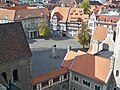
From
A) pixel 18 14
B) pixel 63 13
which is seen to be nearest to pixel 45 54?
pixel 18 14

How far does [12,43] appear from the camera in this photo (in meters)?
36.5

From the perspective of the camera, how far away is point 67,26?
88500mm

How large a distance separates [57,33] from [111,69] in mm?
53948

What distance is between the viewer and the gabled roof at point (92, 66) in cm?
3962

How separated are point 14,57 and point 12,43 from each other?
7.36ft

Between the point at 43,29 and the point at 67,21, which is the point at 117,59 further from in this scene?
the point at 67,21

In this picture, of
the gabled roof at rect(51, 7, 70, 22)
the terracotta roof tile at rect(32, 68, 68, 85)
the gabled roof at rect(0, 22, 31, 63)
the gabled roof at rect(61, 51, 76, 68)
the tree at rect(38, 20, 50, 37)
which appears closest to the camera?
the gabled roof at rect(0, 22, 31, 63)

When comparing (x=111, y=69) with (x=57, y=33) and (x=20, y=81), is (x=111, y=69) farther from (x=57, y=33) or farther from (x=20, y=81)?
(x=57, y=33)

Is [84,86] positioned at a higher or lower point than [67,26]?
lower

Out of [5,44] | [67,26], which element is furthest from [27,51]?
[67,26]

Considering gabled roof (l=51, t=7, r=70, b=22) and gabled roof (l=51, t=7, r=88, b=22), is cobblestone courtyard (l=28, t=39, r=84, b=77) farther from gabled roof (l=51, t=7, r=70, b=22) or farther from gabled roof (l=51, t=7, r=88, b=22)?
gabled roof (l=51, t=7, r=70, b=22)

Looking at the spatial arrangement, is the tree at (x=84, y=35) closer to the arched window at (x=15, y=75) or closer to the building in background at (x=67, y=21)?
the building in background at (x=67, y=21)

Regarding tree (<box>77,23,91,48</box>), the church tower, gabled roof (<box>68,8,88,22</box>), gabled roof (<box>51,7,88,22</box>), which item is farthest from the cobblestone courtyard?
the church tower

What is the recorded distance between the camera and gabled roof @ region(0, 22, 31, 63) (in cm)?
3531
